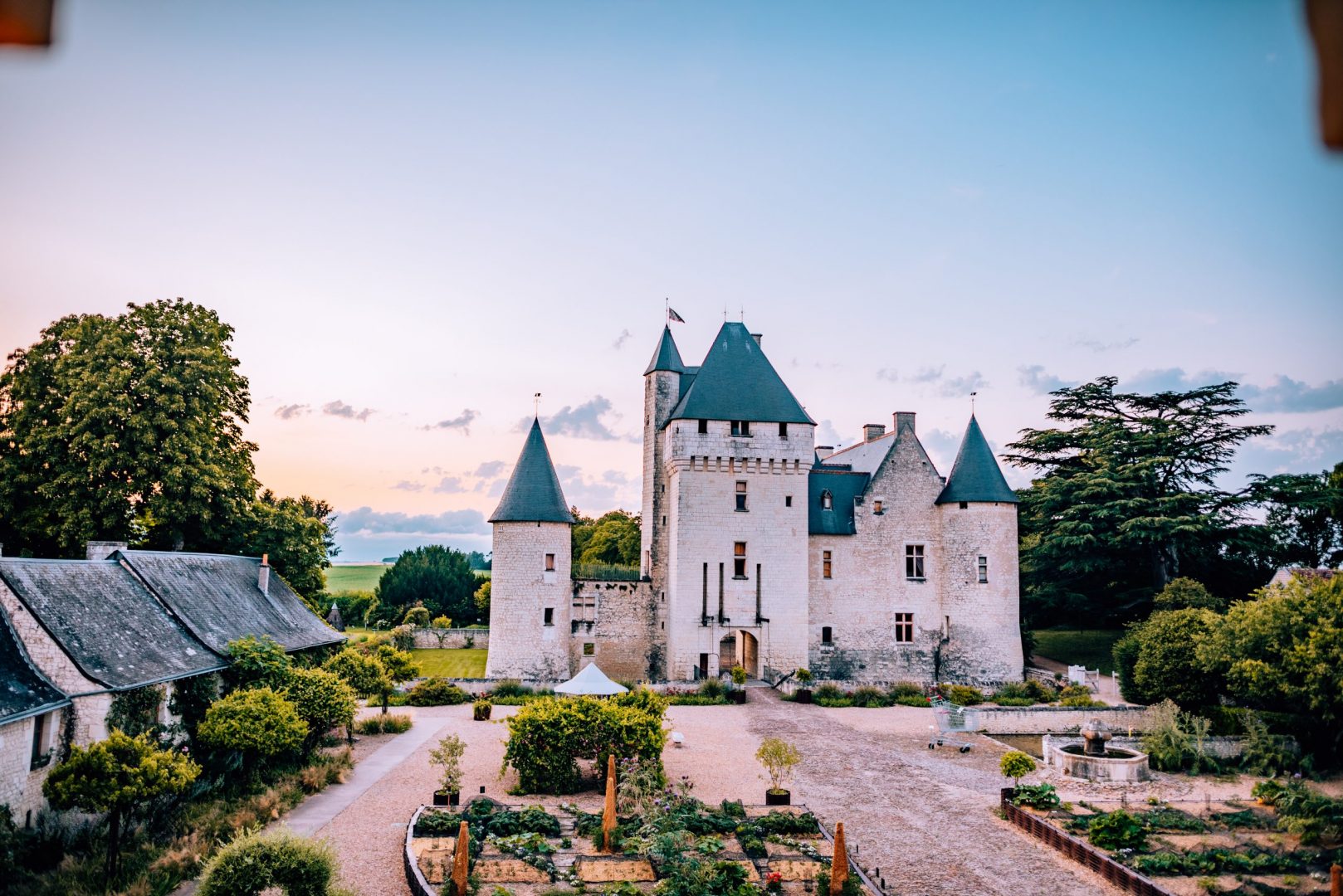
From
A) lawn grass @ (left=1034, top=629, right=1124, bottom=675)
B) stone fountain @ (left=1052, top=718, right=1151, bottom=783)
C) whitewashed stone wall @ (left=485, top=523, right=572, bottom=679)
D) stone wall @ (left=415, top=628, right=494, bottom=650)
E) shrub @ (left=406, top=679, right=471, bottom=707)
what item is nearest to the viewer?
stone fountain @ (left=1052, top=718, right=1151, bottom=783)

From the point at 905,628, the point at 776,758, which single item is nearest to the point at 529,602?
the point at 905,628

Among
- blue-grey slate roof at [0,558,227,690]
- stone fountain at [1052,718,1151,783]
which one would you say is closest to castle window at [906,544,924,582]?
stone fountain at [1052,718,1151,783]

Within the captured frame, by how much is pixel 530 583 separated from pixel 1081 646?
84.8 ft

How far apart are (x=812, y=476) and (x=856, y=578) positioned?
4413 millimetres

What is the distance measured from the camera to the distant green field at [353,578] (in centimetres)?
9856

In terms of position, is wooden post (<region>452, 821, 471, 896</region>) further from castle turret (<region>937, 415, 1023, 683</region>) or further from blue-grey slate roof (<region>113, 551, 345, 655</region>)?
castle turret (<region>937, 415, 1023, 683</region>)

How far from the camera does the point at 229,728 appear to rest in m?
16.9

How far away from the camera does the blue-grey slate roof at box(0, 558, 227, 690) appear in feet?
51.0

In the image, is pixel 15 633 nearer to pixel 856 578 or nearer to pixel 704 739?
pixel 704 739

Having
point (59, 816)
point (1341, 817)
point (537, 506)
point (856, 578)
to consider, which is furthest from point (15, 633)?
point (856, 578)

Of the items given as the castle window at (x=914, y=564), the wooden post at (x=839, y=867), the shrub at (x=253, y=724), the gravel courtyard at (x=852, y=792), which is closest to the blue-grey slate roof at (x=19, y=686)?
the shrub at (x=253, y=724)

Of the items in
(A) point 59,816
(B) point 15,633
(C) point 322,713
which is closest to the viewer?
(A) point 59,816

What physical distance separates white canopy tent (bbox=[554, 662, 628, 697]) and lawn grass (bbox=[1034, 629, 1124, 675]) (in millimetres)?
23147

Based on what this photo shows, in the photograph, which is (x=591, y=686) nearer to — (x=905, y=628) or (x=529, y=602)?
(x=529, y=602)
